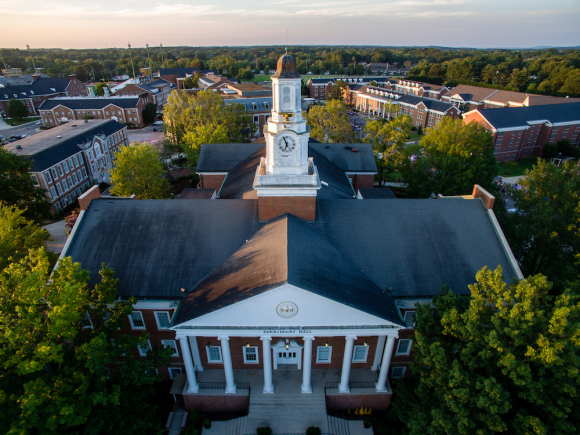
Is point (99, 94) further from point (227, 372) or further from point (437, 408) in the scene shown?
point (437, 408)

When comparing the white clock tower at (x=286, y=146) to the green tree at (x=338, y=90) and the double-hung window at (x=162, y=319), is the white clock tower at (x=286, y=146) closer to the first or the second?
the double-hung window at (x=162, y=319)

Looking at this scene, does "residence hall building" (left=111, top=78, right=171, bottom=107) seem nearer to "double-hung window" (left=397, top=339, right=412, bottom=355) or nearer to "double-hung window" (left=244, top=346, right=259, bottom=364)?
"double-hung window" (left=244, top=346, right=259, bottom=364)

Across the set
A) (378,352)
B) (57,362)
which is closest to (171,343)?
(57,362)

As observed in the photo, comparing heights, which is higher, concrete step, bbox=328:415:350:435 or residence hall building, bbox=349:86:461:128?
residence hall building, bbox=349:86:461:128

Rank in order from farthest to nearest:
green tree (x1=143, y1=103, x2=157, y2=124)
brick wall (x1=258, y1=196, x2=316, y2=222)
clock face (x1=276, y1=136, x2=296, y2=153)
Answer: green tree (x1=143, y1=103, x2=157, y2=124), brick wall (x1=258, y1=196, x2=316, y2=222), clock face (x1=276, y1=136, x2=296, y2=153)

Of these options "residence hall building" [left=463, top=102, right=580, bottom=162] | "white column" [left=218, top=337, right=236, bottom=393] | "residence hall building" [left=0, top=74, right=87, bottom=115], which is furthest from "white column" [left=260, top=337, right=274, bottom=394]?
"residence hall building" [left=0, top=74, right=87, bottom=115]

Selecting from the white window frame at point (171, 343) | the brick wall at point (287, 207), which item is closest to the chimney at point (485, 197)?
the brick wall at point (287, 207)
